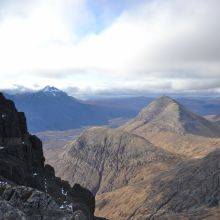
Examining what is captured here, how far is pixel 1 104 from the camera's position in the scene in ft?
639

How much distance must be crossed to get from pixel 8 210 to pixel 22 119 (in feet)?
501

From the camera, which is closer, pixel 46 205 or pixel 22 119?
pixel 46 205

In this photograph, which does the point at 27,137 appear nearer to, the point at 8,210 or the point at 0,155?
the point at 0,155

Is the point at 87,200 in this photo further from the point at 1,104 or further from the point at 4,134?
the point at 1,104

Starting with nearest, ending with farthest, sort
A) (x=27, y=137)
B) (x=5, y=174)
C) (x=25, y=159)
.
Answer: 1. (x=5, y=174)
2. (x=25, y=159)
3. (x=27, y=137)

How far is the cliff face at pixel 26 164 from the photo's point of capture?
130 metres

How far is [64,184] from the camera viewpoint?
166 metres

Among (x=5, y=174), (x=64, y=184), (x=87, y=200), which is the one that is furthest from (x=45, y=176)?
(x=5, y=174)

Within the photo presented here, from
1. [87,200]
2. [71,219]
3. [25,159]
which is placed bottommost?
[87,200]

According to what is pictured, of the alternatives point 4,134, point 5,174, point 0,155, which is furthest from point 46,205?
point 4,134

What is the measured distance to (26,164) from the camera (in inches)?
6240

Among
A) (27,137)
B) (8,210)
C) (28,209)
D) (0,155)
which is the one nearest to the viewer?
(8,210)

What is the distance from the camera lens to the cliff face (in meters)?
130

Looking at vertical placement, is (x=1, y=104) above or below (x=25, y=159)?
above
